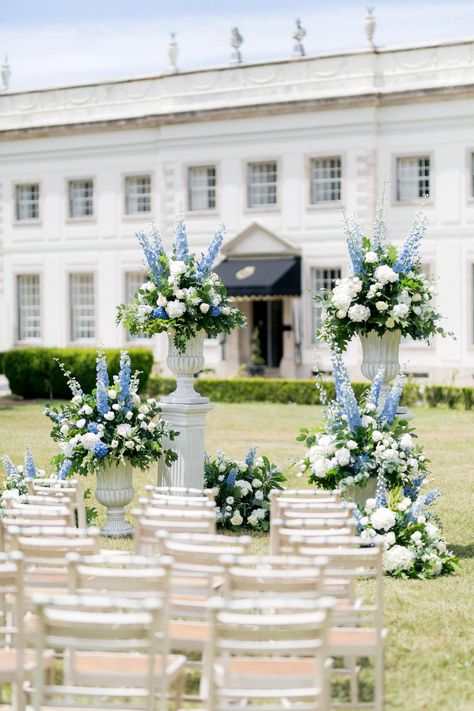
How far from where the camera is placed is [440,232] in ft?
88.5

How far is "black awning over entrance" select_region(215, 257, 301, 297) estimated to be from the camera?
1094 inches

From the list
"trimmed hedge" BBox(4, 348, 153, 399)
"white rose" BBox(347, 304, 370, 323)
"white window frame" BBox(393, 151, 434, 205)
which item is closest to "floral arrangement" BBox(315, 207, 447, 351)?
"white rose" BBox(347, 304, 370, 323)

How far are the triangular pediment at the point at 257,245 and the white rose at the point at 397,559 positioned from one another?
19830 mm

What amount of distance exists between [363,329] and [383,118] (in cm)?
1803

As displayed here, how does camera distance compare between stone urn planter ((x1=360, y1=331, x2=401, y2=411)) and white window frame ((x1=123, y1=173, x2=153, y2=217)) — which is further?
white window frame ((x1=123, y1=173, x2=153, y2=217))

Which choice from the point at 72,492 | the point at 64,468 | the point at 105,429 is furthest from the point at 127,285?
the point at 72,492

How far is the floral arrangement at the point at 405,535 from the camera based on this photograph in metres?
8.89

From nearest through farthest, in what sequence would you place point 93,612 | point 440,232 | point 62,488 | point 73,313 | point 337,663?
1. point 93,612
2. point 337,663
3. point 62,488
4. point 440,232
5. point 73,313

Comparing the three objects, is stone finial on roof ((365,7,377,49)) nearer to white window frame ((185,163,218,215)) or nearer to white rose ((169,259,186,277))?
white window frame ((185,163,218,215))

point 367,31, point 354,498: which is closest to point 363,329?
point 354,498

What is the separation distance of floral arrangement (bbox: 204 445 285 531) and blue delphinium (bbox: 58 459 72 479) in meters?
1.44

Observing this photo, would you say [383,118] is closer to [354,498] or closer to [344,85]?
[344,85]

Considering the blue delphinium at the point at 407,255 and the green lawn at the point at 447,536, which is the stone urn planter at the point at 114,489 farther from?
the blue delphinium at the point at 407,255

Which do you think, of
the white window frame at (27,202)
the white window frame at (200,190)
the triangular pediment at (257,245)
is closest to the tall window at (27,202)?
the white window frame at (27,202)
